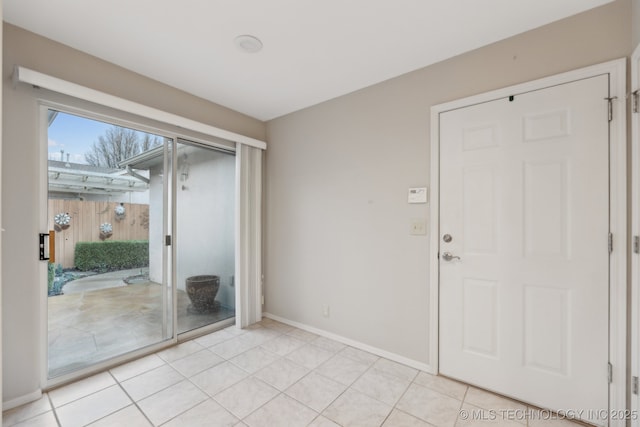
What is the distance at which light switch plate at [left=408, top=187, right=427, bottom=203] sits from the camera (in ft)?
7.65

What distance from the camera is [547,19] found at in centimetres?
181

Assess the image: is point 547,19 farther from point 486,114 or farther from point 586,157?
point 586,157

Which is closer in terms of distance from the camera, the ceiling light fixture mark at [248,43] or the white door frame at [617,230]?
the white door frame at [617,230]

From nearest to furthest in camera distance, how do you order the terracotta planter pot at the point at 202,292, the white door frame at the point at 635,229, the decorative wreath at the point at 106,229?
the white door frame at the point at 635,229 → the decorative wreath at the point at 106,229 → the terracotta planter pot at the point at 202,292

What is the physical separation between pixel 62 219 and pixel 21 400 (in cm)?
126

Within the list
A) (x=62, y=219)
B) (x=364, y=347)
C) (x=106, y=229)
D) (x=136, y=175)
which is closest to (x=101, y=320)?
(x=106, y=229)

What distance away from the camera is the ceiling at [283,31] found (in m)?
1.73

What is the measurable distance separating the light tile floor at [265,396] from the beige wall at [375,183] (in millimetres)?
405

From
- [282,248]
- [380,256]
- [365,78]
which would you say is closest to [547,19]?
[365,78]

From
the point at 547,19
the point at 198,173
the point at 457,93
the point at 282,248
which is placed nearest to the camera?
the point at 547,19

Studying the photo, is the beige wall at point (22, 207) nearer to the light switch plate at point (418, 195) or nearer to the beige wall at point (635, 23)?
the light switch plate at point (418, 195)

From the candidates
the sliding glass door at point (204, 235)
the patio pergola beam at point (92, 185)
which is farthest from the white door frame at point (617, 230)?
the patio pergola beam at point (92, 185)

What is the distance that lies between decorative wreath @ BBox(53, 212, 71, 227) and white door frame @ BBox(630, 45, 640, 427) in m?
3.83

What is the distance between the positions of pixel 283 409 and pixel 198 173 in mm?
2454
